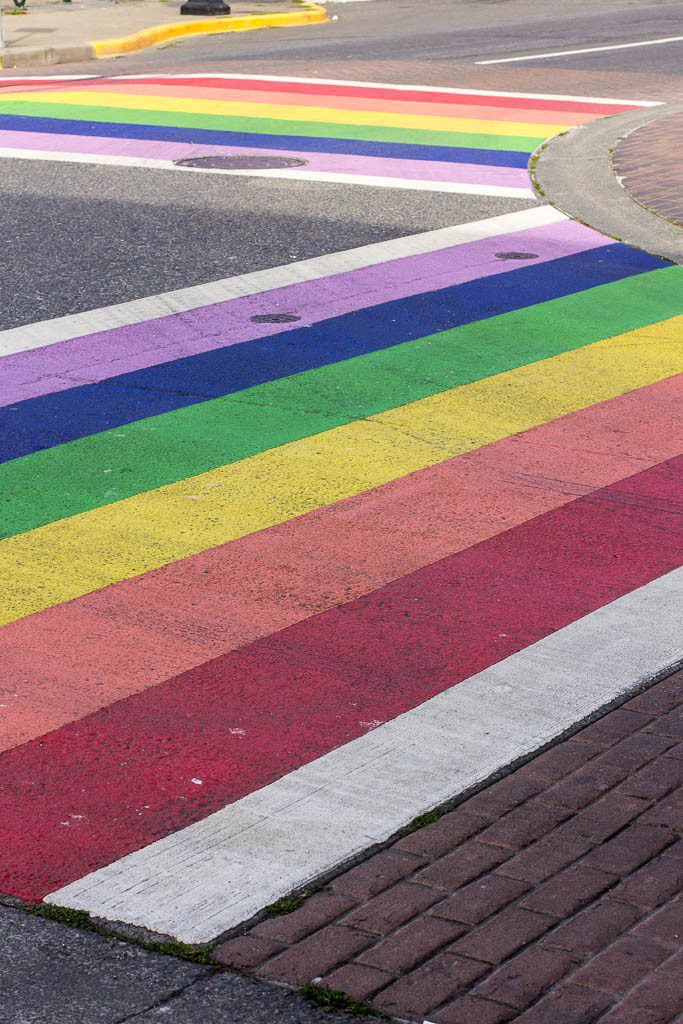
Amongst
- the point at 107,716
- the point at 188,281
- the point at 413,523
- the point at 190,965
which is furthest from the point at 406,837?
the point at 188,281

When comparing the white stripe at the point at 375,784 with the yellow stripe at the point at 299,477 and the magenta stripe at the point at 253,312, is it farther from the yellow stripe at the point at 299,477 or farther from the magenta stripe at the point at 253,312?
the magenta stripe at the point at 253,312

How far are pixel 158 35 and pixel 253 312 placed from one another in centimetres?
1751

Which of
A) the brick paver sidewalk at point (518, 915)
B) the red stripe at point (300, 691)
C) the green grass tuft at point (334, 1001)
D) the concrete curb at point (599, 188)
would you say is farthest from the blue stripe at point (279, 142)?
the green grass tuft at point (334, 1001)

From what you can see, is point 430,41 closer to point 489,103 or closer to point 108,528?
point 489,103

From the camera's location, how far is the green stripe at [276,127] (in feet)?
49.8

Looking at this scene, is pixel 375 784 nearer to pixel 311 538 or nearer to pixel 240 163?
pixel 311 538

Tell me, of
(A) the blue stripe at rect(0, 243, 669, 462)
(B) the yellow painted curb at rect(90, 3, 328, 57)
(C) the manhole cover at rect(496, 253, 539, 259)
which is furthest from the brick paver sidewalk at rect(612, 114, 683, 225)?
(B) the yellow painted curb at rect(90, 3, 328, 57)

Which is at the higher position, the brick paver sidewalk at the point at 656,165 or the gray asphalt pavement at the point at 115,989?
the brick paver sidewalk at the point at 656,165

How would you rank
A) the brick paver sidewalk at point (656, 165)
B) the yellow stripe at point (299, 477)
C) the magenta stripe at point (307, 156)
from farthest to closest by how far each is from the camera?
the magenta stripe at point (307, 156) < the brick paver sidewalk at point (656, 165) < the yellow stripe at point (299, 477)

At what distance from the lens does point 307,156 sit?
46.5ft

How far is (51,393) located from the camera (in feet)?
25.6

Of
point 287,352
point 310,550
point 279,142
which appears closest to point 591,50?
point 279,142

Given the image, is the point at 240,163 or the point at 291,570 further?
the point at 240,163

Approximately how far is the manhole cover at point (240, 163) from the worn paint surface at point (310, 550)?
333 centimetres
